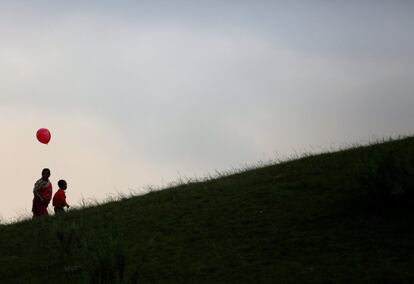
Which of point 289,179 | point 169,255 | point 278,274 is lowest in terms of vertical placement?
point 278,274

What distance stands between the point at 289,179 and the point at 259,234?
449cm

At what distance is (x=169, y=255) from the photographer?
14609mm

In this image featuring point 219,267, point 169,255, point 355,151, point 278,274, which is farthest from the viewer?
point 355,151

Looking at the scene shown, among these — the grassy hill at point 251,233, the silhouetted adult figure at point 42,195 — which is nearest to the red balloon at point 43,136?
the silhouetted adult figure at point 42,195

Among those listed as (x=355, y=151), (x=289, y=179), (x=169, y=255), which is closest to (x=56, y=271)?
(x=169, y=255)

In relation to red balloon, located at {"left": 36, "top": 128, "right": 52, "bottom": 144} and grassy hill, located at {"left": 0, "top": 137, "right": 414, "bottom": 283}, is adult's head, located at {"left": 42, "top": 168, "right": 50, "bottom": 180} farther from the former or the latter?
red balloon, located at {"left": 36, "top": 128, "right": 52, "bottom": 144}

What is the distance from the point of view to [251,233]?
15.2 meters

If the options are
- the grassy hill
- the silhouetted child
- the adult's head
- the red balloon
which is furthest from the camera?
the red balloon

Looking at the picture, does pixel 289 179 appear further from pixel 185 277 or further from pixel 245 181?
pixel 185 277

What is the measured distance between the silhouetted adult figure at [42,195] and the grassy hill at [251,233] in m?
0.87

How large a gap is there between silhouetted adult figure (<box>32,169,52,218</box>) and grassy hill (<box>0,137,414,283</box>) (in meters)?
0.87

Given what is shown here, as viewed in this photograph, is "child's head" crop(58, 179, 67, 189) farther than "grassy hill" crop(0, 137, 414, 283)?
Yes

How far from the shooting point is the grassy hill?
12.4m

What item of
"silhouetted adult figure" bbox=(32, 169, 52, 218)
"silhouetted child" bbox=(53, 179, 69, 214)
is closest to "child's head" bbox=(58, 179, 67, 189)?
"silhouetted child" bbox=(53, 179, 69, 214)
